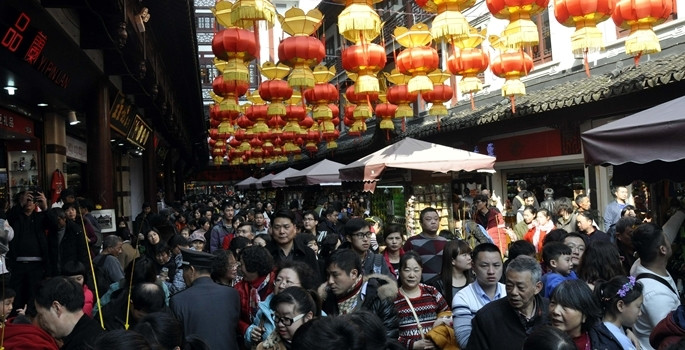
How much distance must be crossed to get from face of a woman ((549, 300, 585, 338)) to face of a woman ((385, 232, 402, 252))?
3030 millimetres

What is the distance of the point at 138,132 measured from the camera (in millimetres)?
15914

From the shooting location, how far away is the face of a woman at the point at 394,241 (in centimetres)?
655

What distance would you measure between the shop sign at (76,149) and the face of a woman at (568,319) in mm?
13064

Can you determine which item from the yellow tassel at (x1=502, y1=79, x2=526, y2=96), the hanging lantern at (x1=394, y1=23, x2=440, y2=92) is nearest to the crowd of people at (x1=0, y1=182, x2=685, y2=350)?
the yellow tassel at (x1=502, y1=79, x2=526, y2=96)

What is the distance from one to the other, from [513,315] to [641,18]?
16.5ft

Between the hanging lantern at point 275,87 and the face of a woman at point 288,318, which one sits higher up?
the hanging lantern at point 275,87

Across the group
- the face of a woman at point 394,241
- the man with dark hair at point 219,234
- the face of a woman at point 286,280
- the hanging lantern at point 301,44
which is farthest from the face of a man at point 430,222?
the hanging lantern at point 301,44

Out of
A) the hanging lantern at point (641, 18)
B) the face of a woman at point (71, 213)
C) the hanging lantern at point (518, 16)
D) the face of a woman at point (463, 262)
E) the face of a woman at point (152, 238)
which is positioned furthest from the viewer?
the face of a woman at point (71, 213)

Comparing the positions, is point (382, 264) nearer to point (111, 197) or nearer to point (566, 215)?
point (566, 215)

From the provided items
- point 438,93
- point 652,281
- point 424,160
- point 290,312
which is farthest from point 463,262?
point 438,93

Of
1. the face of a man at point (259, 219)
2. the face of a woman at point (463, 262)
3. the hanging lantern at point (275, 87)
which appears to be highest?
the hanging lantern at point (275, 87)

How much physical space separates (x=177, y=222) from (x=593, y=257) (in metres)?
12.2

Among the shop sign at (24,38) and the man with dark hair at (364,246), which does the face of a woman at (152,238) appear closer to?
the shop sign at (24,38)

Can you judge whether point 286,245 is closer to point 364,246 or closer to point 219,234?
point 364,246
